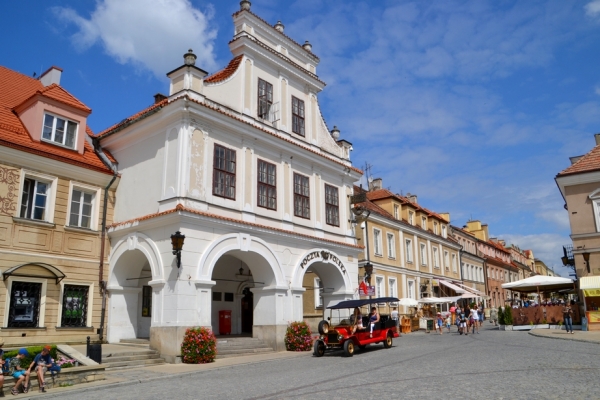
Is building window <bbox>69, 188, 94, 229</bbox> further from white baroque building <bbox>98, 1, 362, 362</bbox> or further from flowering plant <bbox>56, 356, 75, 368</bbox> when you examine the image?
flowering plant <bbox>56, 356, 75, 368</bbox>

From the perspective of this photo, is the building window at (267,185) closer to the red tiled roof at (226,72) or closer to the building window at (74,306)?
the red tiled roof at (226,72)

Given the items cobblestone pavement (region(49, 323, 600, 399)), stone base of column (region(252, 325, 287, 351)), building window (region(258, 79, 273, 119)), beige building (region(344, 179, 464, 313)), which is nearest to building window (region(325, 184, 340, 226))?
beige building (region(344, 179, 464, 313))

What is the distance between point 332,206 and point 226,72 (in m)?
8.25

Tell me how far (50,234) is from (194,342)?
21.3 ft

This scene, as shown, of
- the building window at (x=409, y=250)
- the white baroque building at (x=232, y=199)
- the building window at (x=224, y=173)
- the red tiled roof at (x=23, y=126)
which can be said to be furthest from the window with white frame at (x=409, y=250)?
the red tiled roof at (x=23, y=126)

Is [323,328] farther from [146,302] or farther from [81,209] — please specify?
[81,209]

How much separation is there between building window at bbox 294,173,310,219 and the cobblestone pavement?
7.22m

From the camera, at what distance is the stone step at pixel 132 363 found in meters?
15.0

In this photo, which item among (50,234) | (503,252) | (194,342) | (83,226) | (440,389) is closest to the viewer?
(440,389)

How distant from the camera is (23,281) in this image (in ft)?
54.5

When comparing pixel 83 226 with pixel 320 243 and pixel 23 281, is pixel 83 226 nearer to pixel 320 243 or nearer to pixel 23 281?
pixel 23 281

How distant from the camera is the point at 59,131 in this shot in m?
18.8

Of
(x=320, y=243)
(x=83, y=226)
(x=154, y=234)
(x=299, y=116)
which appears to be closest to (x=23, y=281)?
(x=83, y=226)

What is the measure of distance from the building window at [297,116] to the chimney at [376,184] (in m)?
19.6
